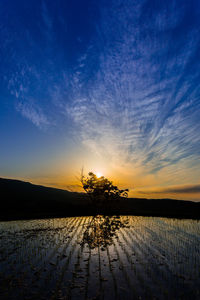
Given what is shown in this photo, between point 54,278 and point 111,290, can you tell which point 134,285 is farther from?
point 54,278

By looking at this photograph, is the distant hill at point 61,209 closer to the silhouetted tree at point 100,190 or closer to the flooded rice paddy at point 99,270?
the silhouetted tree at point 100,190

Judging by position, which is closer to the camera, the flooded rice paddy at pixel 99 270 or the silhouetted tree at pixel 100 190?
the flooded rice paddy at pixel 99 270

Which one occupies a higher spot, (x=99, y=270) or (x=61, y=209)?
(x=61, y=209)

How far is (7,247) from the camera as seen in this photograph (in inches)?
736

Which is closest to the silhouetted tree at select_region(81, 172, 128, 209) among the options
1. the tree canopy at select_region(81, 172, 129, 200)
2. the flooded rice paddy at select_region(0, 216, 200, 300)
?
the tree canopy at select_region(81, 172, 129, 200)

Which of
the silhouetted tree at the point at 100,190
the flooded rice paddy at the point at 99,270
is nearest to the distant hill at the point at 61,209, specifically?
the silhouetted tree at the point at 100,190

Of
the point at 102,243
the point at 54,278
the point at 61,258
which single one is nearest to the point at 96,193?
the point at 102,243

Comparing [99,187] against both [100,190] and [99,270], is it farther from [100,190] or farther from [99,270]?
[99,270]

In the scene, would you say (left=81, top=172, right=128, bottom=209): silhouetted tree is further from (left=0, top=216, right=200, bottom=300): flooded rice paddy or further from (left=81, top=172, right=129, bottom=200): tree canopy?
(left=0, top=216, right=200, bottom=300): flooded rice paddy

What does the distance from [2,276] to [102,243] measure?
11.9 metres

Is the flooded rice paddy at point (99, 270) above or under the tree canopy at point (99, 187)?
under

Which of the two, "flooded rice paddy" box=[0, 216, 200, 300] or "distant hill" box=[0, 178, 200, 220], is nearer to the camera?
"flooded rice paddy" box=[0, 216, 200, 300]

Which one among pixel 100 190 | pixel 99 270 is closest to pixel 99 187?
pixel 100 190

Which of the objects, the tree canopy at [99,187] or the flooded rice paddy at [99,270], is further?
the tree canopy at [99,187]
